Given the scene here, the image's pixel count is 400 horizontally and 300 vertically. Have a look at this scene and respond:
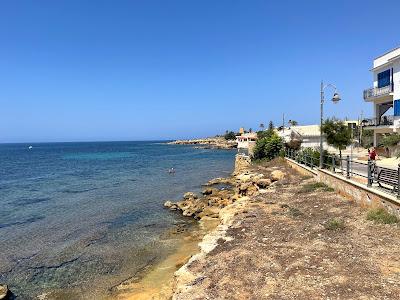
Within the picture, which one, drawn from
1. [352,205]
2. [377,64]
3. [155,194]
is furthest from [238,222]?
[377,64]

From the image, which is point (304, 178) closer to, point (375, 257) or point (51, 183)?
point (375, 257)

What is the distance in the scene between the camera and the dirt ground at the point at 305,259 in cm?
820

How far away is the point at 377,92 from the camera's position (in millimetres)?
34344

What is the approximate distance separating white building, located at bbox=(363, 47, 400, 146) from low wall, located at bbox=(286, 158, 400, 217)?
13.8m

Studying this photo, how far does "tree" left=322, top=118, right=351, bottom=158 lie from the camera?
27.6 metres

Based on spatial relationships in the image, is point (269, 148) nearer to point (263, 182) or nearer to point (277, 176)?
point (277, 176)

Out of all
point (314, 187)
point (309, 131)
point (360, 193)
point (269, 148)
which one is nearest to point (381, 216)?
point (360, 193)

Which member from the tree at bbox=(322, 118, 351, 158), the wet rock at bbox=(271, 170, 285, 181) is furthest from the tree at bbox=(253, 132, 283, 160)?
the wet rock at bbox=(271, 170, 285, 181)

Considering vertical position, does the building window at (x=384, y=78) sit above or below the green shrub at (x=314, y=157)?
above

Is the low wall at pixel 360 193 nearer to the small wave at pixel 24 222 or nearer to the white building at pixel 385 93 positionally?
the white building at pixel 385 93

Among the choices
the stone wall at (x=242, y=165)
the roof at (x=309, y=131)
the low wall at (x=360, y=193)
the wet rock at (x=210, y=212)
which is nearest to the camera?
the low wall at (x=360, y=193)

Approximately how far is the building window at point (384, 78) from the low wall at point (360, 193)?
51.8 feet

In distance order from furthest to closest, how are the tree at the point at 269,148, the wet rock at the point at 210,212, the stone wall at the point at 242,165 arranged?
the stone wall at the point at 242,165 → the tree at the point at 269,148 → the wet rock at the point at 210,212

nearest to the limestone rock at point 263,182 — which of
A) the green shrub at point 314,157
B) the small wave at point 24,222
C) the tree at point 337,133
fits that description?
the green shrub at point 314,157
